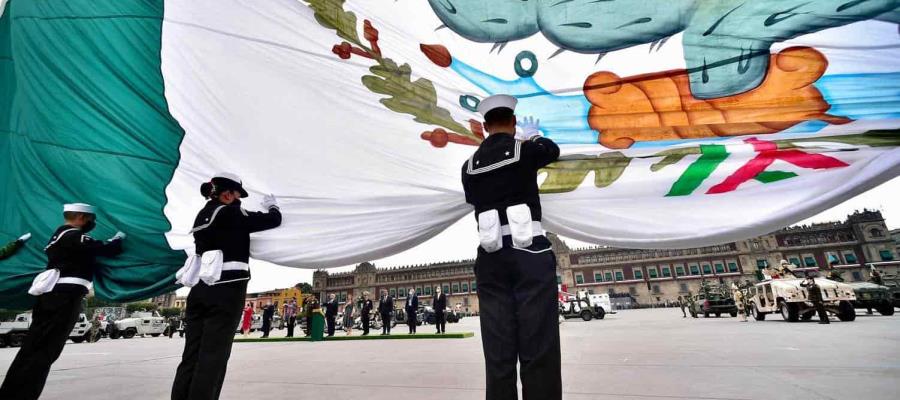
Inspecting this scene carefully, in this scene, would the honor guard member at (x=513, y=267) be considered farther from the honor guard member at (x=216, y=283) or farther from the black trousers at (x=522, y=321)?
the honor guard member at (x=216, y=283)

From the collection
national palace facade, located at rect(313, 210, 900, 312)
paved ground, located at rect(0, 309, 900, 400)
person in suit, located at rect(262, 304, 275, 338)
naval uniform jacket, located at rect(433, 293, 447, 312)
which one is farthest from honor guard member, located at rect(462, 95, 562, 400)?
national palace facade, located at rect(313, 210, 900, 312)

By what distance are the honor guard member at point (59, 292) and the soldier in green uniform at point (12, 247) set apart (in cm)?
53

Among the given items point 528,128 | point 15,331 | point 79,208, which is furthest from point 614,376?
point 15,331

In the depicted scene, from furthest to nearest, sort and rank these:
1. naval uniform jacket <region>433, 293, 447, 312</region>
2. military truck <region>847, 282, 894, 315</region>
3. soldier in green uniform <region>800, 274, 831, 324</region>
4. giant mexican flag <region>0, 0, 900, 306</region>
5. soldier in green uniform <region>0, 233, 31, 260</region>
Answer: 1. naval uniform jacket <region>433, 293, 447, 312</region>
2. military truck <region>847, 282, 894, 315</region>
3. soldier in green uniform <region>800, 274, 831, 324</region>
4. soldier in green uniform <region>0, 233, 31, 260</region>
5. giant mexican flag <region>0, 0, 900, 306</region>

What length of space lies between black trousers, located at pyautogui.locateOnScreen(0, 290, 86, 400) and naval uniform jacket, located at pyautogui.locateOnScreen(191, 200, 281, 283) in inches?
43.4

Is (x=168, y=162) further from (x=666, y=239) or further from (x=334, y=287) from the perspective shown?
(x=334, y=287)

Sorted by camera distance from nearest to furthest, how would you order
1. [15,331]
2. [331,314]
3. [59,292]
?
[59,292] < [331,314] < [15,331]

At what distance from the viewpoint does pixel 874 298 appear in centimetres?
1080

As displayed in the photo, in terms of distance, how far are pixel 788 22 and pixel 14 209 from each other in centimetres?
521

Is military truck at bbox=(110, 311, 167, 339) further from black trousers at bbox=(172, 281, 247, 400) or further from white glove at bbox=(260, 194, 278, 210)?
white glove at bbox=(260, 194, 278, 210)

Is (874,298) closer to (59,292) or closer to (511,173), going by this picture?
(511,173)

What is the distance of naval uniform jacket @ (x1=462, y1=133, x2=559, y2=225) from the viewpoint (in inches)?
65.6

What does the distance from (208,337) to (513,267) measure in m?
1.67

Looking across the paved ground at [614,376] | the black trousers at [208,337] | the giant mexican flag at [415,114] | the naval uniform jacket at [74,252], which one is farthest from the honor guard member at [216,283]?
the paved ground at [614,376]
